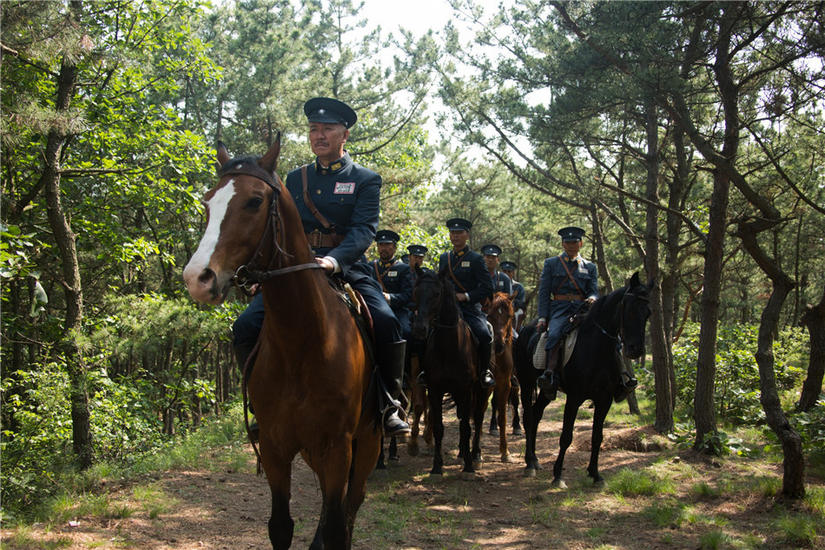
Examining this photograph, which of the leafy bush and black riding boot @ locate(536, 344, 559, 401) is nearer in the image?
the leafy bush

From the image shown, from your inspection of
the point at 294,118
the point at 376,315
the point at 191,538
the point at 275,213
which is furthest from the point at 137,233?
the point at 275,213

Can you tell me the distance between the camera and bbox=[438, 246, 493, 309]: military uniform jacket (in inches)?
368

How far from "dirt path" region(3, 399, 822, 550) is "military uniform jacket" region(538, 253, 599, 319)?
7.92 feet

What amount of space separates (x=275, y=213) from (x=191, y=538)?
382 centimetres

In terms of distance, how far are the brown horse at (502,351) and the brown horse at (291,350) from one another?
597 cm

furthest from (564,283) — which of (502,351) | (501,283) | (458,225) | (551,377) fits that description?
(501,283)

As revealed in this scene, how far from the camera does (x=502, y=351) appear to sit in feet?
32.9

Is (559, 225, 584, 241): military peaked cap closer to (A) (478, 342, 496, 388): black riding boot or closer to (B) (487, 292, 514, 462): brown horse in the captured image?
(B) (487, 292, 514, 462): brown horse

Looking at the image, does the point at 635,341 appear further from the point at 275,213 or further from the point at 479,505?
the point at 275,213

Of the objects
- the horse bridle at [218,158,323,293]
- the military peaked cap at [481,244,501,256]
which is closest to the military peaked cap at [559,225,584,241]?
the military peaked cap at [481,244,501,256]

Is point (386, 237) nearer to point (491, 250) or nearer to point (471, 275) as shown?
point (471, 275)

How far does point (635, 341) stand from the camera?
7387 millimetres

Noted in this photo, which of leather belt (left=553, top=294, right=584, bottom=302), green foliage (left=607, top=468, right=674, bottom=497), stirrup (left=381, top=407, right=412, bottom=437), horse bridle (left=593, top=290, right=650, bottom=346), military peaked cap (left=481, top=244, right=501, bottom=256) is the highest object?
military peaked cap (left=481, top=244, right=501, bottom=256)

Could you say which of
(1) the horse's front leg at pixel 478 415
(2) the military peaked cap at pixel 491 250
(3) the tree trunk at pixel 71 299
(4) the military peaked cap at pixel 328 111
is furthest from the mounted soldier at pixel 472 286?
(3) the tree trunk at pixel 71 299
